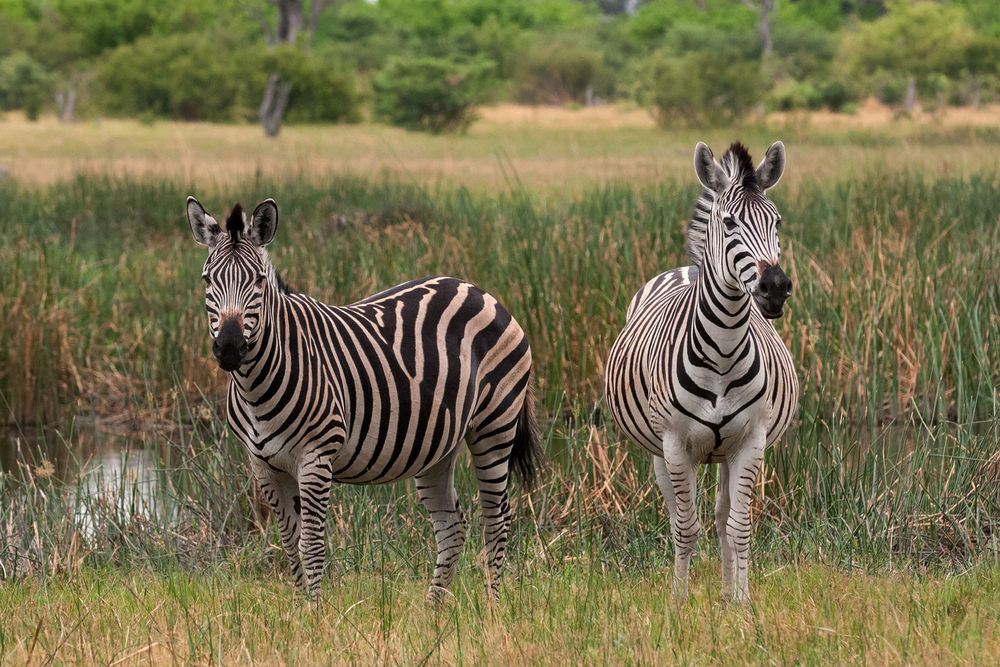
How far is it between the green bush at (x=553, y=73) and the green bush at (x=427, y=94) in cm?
1279

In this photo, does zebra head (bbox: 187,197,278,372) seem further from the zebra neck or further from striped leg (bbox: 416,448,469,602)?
the zebra neck

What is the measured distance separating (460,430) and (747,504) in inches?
38.9

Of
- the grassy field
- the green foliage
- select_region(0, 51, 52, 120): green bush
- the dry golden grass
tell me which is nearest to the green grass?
the grassy field

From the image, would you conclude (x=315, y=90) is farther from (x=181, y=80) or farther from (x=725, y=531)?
(x=725, y=531)

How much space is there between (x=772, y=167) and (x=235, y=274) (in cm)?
169

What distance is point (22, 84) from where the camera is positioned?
40.6 m

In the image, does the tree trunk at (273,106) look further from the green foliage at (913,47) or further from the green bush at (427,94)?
the green foliage at (913,47)

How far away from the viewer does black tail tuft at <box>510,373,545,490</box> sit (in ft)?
17.4

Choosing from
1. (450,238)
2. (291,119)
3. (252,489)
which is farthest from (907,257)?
(291,119)

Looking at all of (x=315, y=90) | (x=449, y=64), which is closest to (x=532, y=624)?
(x=449, y=64)

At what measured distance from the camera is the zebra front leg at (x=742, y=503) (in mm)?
4586

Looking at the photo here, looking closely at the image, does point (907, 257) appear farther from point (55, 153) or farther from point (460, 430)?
point (55, 153)

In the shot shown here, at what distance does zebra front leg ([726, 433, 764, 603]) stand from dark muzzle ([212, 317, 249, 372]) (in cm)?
161

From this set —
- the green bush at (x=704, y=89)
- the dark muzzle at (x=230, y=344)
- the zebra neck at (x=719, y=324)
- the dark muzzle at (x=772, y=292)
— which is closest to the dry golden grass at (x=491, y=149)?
the green bush at (x=704, y=89)
